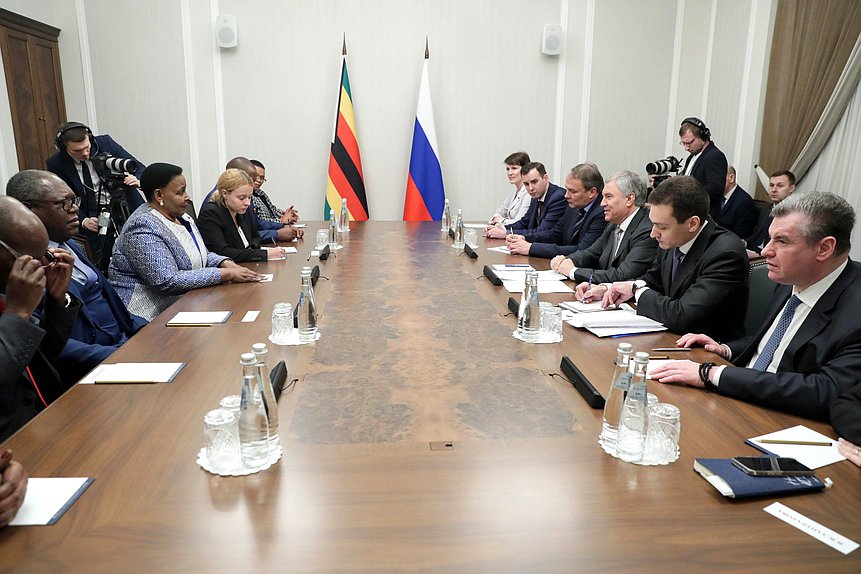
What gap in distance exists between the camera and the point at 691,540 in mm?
1094

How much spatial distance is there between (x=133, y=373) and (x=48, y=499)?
0.69 meters

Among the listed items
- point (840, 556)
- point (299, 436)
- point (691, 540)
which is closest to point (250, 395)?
point (299, 436)

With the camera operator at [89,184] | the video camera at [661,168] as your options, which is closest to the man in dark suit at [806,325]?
the video camera at [661,168]

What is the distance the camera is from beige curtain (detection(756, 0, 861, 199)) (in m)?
4.86

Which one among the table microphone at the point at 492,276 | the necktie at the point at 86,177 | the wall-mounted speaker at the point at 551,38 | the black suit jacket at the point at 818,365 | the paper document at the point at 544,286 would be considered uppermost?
the wall-mounted speaker at the point at 551,38

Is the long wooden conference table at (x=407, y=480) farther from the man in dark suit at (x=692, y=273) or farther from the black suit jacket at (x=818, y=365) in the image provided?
the man in dark suit at (x=692, y=273)

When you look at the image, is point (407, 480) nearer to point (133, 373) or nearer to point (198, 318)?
point (133, 373)

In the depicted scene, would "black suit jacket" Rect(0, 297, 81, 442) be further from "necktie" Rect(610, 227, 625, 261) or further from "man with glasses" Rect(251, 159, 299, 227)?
"man with glasses" Rect(251, 159, 299, 227)

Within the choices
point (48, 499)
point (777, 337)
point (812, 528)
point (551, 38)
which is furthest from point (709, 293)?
point (551, 38)

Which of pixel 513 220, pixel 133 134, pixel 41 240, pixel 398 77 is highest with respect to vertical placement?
pixel 398 77

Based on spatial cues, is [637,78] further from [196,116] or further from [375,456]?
[375,456]

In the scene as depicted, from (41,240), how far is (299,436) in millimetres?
1151

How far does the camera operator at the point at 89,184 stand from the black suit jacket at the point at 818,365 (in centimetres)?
416

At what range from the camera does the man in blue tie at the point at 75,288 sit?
2314 mm
